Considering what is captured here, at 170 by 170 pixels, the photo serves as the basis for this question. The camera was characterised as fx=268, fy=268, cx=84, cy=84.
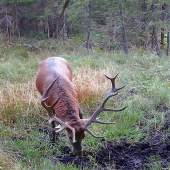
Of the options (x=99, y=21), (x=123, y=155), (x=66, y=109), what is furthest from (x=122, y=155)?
(x=99, y=21)

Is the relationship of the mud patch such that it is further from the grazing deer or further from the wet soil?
the grazing deer

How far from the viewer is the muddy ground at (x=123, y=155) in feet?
13.4

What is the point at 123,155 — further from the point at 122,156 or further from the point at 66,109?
the point at 66,109

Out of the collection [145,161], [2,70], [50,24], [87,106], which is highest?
[50,24]

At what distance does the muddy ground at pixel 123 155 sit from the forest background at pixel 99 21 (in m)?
6.00

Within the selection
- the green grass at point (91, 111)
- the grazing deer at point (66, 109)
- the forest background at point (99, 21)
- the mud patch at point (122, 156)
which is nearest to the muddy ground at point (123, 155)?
the mud patch at point (122, 156)

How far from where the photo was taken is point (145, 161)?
165 inches

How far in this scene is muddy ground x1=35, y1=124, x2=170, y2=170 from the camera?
409 cm

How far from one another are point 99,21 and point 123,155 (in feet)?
48.3

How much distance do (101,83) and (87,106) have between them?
38.9 inches

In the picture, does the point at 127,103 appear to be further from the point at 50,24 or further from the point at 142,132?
the point at 50,24

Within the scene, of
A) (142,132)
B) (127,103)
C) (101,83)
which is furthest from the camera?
(101,83)

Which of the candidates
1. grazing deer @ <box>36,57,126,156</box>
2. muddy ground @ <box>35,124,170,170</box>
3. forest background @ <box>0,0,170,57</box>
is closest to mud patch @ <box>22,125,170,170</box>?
muddy ground @ <box>35,124,170,170</box>

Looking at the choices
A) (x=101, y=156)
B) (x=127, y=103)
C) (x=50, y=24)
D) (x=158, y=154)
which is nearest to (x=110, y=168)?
(x=101, y=156)
